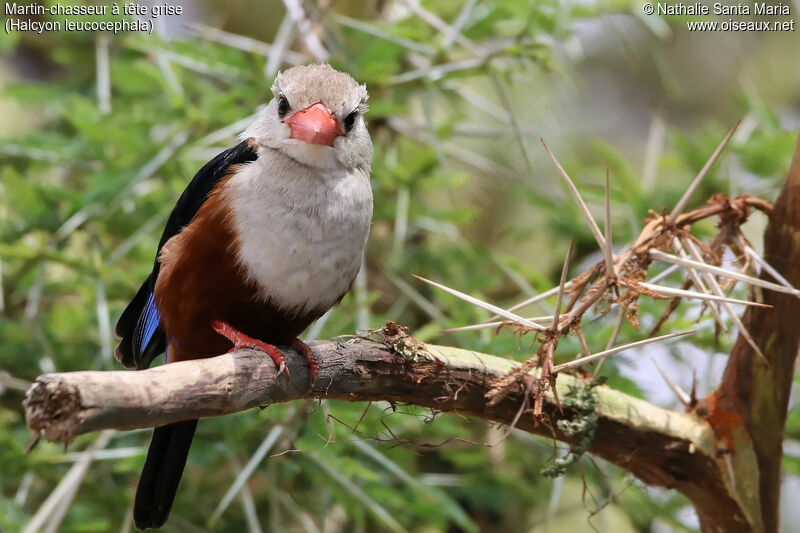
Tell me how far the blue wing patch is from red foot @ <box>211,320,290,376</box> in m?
0.30

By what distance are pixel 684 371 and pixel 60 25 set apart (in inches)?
131

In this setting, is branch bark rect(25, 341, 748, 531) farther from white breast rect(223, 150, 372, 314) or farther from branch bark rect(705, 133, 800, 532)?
white breast rect(223, 150, 372, 314)

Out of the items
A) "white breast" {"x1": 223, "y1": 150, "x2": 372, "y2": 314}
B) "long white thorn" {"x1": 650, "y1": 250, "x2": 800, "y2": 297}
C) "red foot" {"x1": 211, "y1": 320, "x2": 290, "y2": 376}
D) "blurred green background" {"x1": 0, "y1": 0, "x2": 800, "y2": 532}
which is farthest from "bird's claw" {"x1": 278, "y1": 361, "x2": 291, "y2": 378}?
"long white thorn" {"x1": 650, "y1": 250, "x2": 800, "y2": 297}

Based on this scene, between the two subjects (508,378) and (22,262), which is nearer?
(508,378)

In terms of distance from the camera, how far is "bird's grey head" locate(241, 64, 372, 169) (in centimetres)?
238

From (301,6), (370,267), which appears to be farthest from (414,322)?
(301,6)

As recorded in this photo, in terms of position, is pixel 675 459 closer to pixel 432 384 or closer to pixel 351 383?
pixel 432 384

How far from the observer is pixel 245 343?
2.24 meters

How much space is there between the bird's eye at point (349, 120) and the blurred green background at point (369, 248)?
0.75m

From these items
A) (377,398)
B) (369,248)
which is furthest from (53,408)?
(369,248)

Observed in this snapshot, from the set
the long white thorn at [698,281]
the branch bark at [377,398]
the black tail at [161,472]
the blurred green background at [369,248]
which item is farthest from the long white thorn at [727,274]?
the black tail at [161,472]

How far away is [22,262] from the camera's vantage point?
361 centimetres

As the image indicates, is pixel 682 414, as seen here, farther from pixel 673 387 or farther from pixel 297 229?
pixel 297 229

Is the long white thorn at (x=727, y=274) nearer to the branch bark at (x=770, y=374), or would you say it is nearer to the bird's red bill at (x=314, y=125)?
the branch bark at (x=770, y=374)
